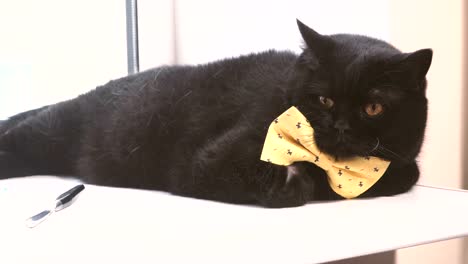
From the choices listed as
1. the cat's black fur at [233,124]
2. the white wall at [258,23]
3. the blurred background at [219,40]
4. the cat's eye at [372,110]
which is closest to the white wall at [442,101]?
the blurred background at [219,40]

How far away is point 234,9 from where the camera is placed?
163 centimetres

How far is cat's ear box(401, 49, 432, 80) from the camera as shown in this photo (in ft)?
2.60

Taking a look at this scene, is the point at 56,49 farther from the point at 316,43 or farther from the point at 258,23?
the point at 316,43

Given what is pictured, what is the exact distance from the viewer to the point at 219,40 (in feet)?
5.64

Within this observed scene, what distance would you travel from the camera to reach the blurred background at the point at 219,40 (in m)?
1.24

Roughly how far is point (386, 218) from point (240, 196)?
28 centimetres

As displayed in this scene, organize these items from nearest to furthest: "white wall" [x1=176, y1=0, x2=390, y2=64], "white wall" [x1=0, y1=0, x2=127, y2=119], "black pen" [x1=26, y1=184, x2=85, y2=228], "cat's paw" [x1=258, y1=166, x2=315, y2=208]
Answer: "black pen" [x1=26, y1=184, x2=85, y2=228] → "cat's paw" [x1=258, y1=166, x2=315, y2=208] → "white wall" [x1=176, y1=0, x2=390, y2=64] → "white wall" [x1=0, y1=0, x2=127, y2=119]

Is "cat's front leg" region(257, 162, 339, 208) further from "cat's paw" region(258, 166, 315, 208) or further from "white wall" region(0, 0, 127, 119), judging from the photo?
"white wall" region(0, 0, 127, 119)

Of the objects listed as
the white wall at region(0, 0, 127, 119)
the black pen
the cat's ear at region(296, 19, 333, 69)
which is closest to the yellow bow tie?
the cat's ear at region(296, 19, 333, 69)

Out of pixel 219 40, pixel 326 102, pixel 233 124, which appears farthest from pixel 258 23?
pixel 326 102

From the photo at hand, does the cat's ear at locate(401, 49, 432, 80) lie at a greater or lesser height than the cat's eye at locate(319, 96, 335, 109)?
greater

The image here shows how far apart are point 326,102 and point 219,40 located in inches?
37.3

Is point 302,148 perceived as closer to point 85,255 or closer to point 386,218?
point 386,218

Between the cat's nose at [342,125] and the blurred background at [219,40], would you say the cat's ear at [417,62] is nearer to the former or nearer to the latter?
the cat's nose at [342,125]
